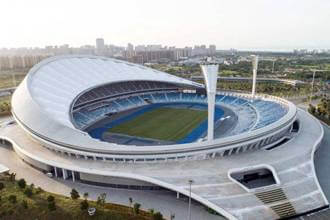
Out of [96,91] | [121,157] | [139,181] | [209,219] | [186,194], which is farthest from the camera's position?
[96,91]

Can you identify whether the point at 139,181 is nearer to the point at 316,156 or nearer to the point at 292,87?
the point at 316,156

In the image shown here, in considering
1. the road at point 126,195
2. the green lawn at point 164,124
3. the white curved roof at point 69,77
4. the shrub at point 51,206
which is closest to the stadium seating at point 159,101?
the green lawn at point 164,124

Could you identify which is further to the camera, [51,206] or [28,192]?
[28,192]

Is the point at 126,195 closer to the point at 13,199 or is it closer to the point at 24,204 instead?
the point at 24,204

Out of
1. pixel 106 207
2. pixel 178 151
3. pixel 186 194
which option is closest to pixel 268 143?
pixel 178 151

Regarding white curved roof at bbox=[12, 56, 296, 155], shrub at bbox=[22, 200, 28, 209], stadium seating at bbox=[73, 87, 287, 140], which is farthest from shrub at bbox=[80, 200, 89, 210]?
stadium seating at bbox=[73, 87, 287, 140]

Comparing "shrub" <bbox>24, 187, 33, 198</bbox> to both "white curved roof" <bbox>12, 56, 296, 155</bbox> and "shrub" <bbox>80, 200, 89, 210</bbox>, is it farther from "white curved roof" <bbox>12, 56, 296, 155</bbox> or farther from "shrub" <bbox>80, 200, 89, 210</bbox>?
"white curved roof" <bbox>12, 56, 296, 155</bbox>

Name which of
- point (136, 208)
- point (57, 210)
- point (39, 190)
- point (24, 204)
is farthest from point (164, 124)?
point (24, 204)
